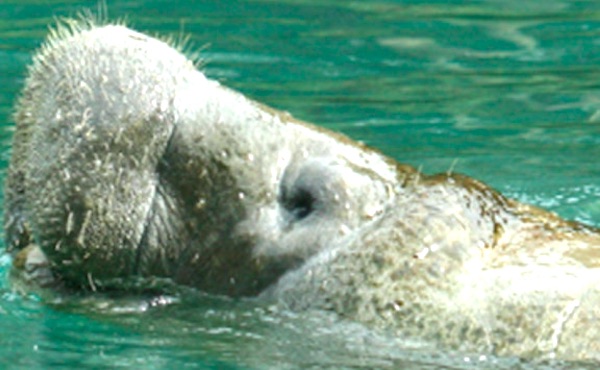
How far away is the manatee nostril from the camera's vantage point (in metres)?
5.02

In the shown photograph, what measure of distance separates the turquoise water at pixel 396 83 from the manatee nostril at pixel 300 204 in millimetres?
570

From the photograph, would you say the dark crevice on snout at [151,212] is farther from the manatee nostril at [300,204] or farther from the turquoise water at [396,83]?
the manatee nostril at [300,204]

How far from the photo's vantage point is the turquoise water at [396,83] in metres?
5.51

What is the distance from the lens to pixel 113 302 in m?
5.20

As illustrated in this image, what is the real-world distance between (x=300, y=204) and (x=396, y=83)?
5.77m

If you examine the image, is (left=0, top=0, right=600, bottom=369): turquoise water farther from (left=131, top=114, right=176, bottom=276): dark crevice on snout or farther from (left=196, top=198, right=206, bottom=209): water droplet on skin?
(left=196, top=198, right=206, bottom=209): water droplet on skin

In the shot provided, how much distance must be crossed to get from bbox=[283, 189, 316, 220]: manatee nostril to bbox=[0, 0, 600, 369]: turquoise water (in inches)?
22.4

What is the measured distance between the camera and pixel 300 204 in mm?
5043

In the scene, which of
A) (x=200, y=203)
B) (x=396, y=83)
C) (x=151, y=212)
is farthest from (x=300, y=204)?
(x=396, y=83)

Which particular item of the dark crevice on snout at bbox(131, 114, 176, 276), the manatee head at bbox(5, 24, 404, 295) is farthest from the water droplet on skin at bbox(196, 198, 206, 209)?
the dark crevice on snout at bbox(131, 114, 176, 276)

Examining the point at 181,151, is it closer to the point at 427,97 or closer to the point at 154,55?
the point at 154,55

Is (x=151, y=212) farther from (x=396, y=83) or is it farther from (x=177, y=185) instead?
(x=396, y=83)

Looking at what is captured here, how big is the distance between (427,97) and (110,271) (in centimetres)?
561

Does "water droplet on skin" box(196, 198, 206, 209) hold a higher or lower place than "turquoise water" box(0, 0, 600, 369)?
lower
